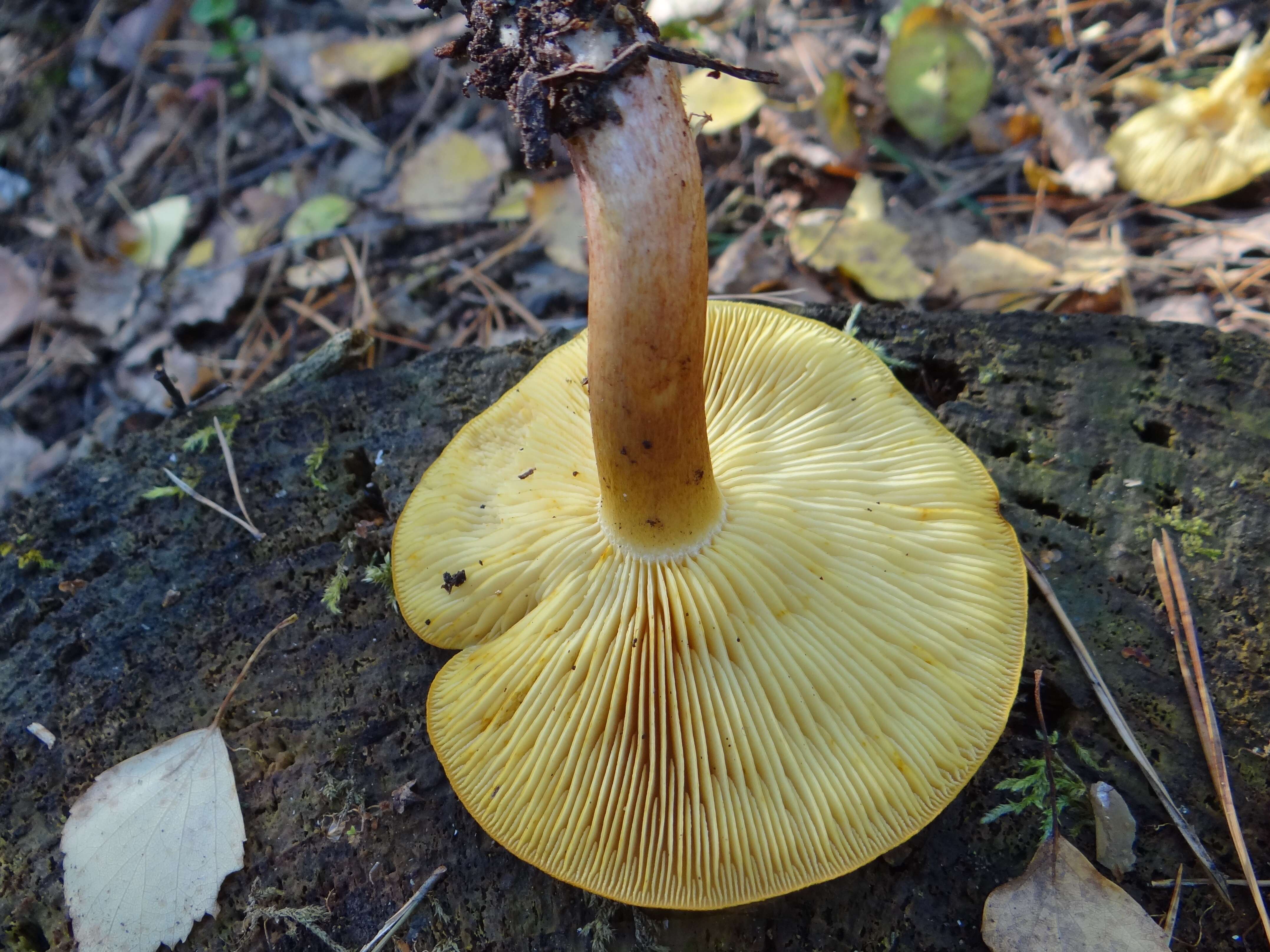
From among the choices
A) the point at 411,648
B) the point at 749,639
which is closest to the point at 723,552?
the point at 749,639

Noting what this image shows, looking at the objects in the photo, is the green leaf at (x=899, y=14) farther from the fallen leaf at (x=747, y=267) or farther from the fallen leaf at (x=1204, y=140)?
the fallen leaf at (x=747, y=267)

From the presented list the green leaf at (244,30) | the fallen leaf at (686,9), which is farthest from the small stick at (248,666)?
the green leaf at (244,30)

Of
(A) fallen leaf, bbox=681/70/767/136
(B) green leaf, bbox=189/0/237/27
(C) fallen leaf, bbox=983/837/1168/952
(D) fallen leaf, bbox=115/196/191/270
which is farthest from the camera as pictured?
(B) green leaf, bbox=189/0/237/27

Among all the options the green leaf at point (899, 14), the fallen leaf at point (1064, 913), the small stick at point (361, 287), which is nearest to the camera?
the fallen leaf at point (1064, 913)

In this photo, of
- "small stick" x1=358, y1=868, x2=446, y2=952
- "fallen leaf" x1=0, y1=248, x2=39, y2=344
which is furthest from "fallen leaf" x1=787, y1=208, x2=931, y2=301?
"fallen leaf" x1=0, y1=248, x2=39, y2=344

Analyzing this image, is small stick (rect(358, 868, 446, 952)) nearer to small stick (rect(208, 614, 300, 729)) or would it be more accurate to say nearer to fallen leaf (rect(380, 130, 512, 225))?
small stick (rect(208, 614, 300, 729))

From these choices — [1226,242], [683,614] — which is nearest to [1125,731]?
[683,614]
